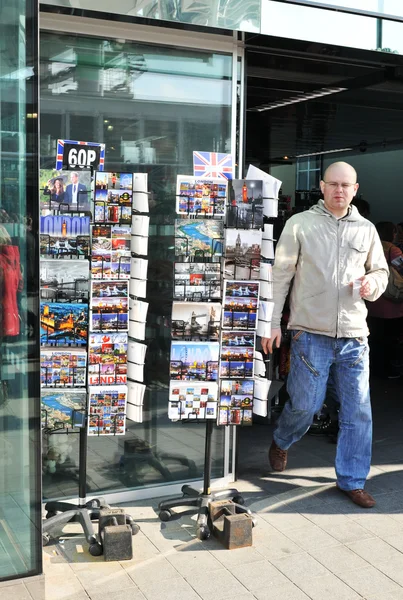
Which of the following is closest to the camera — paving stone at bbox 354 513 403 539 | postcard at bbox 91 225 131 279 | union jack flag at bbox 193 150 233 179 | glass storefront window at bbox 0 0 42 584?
glass storefront window at bbox 0 0 42 584

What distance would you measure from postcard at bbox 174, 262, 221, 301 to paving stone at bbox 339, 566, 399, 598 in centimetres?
159

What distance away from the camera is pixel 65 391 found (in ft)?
13.8

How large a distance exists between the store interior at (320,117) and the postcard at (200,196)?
103 centimetres

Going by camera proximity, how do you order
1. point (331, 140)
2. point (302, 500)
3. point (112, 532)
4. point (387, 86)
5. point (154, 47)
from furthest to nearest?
point (331, 140)
point (387, 86)
point (302, 500)
point (154, 47)
point (112, 532)

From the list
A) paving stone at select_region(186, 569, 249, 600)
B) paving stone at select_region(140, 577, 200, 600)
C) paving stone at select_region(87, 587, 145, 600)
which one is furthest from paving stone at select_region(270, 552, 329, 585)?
paving stone at select_region(87, 587, 145, 600)

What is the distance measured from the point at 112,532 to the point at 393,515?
1.73 metres

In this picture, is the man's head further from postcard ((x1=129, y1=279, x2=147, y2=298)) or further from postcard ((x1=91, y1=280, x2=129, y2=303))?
postcard ((x1=91, y1=280, x2=129, y2=303))

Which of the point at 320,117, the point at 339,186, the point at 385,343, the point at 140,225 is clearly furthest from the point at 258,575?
the point at 320,117

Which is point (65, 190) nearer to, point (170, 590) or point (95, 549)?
point (95, 549)

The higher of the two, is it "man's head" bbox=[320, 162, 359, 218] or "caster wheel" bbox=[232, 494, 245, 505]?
"man's head" bbox=[320, 162, 359, 218]

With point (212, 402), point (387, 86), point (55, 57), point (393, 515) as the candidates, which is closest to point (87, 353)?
point (212, 402)

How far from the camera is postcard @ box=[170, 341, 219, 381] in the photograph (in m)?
4.38

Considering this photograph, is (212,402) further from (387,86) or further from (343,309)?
(387,86)

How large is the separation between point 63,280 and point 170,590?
5.25 ft
